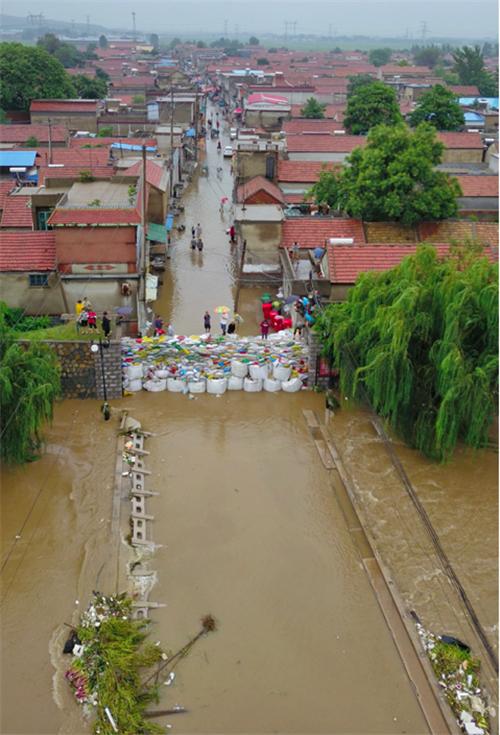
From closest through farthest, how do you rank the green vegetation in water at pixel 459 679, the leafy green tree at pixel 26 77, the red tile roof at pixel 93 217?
1. the green vegetation in water at pixel 459 679
2. the red tile roof at pixel 93 217
3. the leafy green tree at pixel 26 77

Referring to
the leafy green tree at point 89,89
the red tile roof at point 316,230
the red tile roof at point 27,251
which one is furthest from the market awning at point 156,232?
the leafy green tree at point 89,89

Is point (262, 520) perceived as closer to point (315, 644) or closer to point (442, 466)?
point (315, 644)

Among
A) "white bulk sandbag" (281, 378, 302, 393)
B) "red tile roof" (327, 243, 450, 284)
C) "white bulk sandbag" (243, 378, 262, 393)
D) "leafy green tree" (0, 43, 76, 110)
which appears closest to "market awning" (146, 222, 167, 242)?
"red tile roof" (327, 243, 450, 284)

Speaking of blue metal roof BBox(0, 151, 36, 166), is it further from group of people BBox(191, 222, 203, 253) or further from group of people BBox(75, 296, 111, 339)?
group of people BBox(75, 296, 111, 339)

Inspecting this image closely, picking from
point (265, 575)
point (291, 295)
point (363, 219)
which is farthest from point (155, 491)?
point (363, 219)

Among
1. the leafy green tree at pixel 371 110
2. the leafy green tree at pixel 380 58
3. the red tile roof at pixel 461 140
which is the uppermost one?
the leafy green tree at pixel 380 58

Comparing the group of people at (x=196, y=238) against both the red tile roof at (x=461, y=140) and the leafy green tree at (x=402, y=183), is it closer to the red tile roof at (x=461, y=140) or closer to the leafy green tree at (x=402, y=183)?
the leafy green tree at (x=402, y=183)
